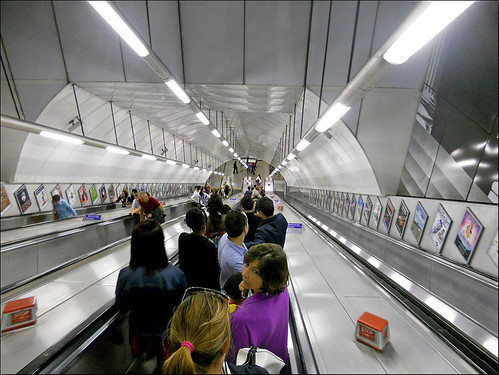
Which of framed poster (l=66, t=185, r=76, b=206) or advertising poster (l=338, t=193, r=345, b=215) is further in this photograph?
framed poster (l=66, t=185, r=76, b=206)

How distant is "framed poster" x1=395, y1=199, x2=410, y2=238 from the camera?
217 inches

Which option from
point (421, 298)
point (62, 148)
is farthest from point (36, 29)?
point (421, 298)

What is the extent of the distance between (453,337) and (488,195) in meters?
5.15

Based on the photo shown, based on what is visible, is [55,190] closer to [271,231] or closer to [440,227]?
[271,231]

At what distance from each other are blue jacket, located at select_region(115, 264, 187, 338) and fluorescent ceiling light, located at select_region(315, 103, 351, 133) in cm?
348

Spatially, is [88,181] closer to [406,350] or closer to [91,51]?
[91,51]

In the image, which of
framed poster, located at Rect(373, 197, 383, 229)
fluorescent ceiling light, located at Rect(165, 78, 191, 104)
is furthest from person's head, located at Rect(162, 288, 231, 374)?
framed poster, located at Rect(373, 197, 383, 229)

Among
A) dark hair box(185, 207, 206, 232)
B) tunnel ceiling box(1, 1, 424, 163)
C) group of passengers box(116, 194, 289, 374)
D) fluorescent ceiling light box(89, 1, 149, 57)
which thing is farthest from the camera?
tunnel ceiling box(1, 1, 424, 163)

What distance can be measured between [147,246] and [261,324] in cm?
118

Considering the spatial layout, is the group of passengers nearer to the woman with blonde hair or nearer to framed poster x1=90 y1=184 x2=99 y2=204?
the woman with blonde hair

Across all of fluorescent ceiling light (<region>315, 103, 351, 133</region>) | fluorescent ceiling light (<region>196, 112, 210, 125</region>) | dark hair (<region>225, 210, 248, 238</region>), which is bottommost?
dark hair (<region>225, 210, 248, 238</region>)

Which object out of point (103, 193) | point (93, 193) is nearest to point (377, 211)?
point (93, 193)

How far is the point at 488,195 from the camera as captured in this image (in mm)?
5453

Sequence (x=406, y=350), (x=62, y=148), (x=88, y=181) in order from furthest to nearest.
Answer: (x=88, y=181), (x=62, y=148), (x=406, y=350)
